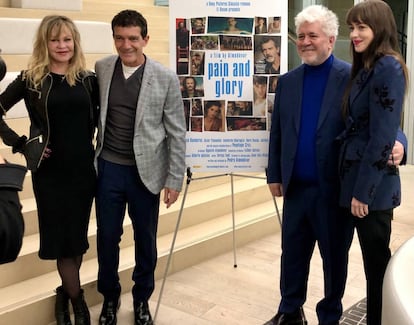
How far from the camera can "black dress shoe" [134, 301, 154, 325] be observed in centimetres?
288

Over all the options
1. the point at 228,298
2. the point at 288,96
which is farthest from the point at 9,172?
the point at 228,298

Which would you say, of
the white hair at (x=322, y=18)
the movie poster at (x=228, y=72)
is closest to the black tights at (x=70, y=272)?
the movie poster at (x=228, y=72)

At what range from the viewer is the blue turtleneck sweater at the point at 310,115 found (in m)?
2.48

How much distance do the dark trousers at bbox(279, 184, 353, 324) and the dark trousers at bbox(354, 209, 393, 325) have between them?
0.48 feet

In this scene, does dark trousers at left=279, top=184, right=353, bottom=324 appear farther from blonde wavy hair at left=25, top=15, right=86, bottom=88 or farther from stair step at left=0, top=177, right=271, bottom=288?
blonde wavy hair at left=25, top=15, right=86, bottom=88

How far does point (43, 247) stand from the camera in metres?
2.60

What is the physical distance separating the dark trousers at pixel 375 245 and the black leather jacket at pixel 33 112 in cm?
134

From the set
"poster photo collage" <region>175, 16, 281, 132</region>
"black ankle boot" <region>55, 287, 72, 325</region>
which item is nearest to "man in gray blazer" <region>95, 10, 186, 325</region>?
"black ankle boot" <region>55, 287, 72, 325</region>

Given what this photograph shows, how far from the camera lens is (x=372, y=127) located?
2207mm

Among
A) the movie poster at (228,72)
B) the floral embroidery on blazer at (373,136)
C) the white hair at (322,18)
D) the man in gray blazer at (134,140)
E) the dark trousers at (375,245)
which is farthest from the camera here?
the movie poster at (228,72)

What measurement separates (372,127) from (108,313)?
163 centimetres

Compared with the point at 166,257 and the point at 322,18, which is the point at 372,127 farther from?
the point at 166,257

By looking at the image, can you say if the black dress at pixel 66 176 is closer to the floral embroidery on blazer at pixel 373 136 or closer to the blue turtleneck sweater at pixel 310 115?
the blue turtleneck sweater at pixel 310 115

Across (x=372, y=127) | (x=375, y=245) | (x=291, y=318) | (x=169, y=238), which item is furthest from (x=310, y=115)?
(x=169, y=238)
